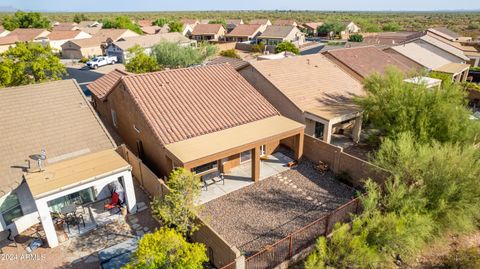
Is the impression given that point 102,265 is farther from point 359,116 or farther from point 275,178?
point 359,116

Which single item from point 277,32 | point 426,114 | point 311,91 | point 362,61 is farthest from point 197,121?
point 277,32

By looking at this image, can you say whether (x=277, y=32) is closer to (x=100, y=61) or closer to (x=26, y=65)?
(x=100, y=61)

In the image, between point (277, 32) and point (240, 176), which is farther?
point (277, 32)

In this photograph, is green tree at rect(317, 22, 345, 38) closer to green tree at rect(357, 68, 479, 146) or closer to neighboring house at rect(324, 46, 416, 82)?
neighboring house at rect(324, 46, 416, 82)

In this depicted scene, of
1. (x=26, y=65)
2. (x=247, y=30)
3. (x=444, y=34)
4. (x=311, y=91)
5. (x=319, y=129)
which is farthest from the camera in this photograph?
(x=247, y=30)

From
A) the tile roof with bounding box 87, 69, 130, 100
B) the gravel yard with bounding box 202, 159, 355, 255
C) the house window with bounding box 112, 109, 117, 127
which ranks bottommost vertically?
the gravel yard with bounding box 202, 159, 355, 255

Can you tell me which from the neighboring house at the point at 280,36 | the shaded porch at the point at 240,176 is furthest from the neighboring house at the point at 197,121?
the neighboring house at the point at 280,36

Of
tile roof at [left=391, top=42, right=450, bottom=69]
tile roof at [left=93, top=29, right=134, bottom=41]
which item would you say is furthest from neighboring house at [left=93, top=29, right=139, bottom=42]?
tile roof at [left=391, top=42, right=450, bottom=69]

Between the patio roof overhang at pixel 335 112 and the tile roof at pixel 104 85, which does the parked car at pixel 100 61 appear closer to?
the tile roof at pixel 104 85
